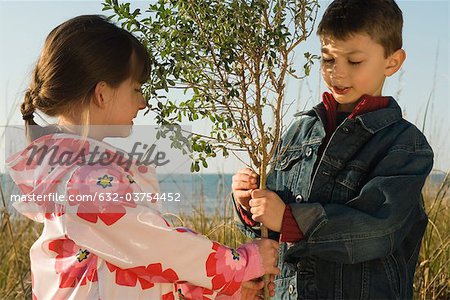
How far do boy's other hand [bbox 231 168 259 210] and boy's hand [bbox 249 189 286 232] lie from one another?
0.15 metres

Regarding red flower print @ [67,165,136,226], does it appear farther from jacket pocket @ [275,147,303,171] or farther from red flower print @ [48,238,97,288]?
jacket pocket @ [275,147,303,171]

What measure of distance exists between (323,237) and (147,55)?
85 cm

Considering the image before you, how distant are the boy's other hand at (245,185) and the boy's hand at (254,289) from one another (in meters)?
0.29

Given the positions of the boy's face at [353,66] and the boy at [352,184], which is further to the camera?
the boy's face at [353,66]

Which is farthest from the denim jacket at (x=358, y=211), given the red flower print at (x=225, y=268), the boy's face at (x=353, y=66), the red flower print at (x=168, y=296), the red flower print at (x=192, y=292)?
the red flower print at (x=168, y=296)

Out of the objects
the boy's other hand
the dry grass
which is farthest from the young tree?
the dry grass

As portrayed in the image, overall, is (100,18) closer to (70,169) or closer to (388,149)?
(70,169)

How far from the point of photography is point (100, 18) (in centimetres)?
242

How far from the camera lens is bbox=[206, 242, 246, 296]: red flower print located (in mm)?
2221

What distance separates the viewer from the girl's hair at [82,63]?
2.29 meters

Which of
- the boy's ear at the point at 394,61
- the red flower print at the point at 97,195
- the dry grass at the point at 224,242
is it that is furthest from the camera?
the dry grass at the point at 224,242

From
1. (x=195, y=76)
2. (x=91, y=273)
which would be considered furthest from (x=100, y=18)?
(x=91, y=273)

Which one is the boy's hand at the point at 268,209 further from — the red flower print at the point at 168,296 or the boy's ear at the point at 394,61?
the boy's ear at the point at 394,61

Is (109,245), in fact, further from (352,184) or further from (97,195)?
(352,184)
